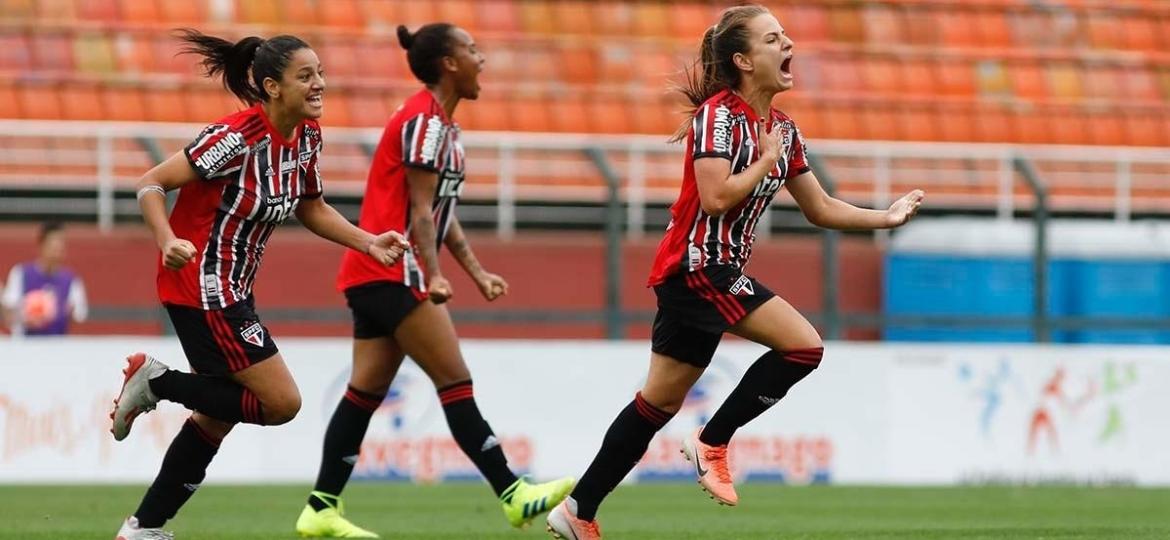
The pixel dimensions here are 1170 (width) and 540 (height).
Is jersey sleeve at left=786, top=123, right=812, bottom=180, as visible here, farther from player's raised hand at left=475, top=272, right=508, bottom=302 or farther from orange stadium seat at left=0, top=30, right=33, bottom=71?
orange stadium seat at left=0, top=30, right=33, bottom=71

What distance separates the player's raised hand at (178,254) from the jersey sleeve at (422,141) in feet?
6.02

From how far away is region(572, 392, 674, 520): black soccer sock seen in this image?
718 centimetres

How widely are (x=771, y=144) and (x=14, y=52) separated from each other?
11835 millimetres

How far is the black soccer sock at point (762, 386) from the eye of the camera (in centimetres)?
694

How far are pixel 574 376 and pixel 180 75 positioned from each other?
5.64 meters

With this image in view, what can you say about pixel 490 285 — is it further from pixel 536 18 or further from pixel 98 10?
pixel 536 18

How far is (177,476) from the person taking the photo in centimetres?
715

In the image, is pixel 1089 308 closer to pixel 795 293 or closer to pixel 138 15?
pixel 795 293

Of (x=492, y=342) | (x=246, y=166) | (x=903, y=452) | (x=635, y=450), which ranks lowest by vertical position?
(x=903, y=452)

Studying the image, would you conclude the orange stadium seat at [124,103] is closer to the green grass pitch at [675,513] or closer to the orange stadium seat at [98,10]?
the orange stadium seat at [98,10]

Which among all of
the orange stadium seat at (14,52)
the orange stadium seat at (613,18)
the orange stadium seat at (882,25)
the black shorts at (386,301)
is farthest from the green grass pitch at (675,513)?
the orange stadium seat at (882,25)

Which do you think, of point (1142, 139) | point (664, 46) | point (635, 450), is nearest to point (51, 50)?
point (664, 46)

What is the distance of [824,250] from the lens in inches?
556

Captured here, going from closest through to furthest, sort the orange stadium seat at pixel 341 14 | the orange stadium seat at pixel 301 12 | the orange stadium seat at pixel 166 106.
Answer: the orange stadium seat at pixel 166 106 < the orange stadium seat at pixel 301 12 < the orange stadium seat at pixel 341 14
